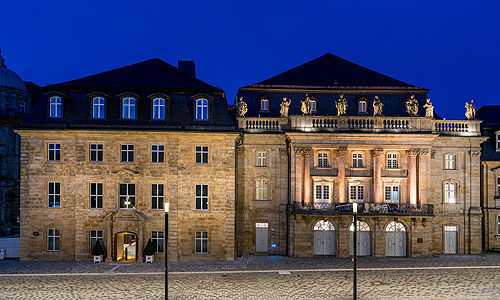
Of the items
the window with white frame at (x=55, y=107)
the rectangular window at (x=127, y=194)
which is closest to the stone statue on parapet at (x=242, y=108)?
the rectangular window at (x=127, y=194)

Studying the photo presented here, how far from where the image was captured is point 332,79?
34906 mm

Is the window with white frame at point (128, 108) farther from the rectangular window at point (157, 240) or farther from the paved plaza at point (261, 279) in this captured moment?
the paved plaza at point (261, 279)

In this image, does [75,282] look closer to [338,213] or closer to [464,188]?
[338,213]

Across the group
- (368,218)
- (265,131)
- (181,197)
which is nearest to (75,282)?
(181,197)

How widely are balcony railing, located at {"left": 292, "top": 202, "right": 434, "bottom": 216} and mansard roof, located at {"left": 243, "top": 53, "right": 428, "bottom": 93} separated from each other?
11109 millimetres

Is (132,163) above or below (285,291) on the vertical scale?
above

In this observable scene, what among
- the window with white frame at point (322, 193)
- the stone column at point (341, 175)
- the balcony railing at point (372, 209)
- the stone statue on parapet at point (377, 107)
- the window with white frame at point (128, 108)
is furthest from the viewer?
the window with white frame at point (322, 193)

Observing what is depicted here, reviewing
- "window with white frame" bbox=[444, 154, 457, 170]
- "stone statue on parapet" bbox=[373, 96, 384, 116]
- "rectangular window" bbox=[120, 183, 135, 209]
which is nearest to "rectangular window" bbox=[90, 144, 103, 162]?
"rectangular window" bbox=[120, 183, 135, 209]

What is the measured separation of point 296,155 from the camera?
3130cm

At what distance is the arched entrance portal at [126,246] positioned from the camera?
95.3ft

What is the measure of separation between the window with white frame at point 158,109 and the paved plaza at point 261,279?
11878 millimetres

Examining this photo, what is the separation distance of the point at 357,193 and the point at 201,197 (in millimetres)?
14191

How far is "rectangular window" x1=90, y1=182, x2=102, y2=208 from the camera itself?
2883 centimetres

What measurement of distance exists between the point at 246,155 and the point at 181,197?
23.2ft
